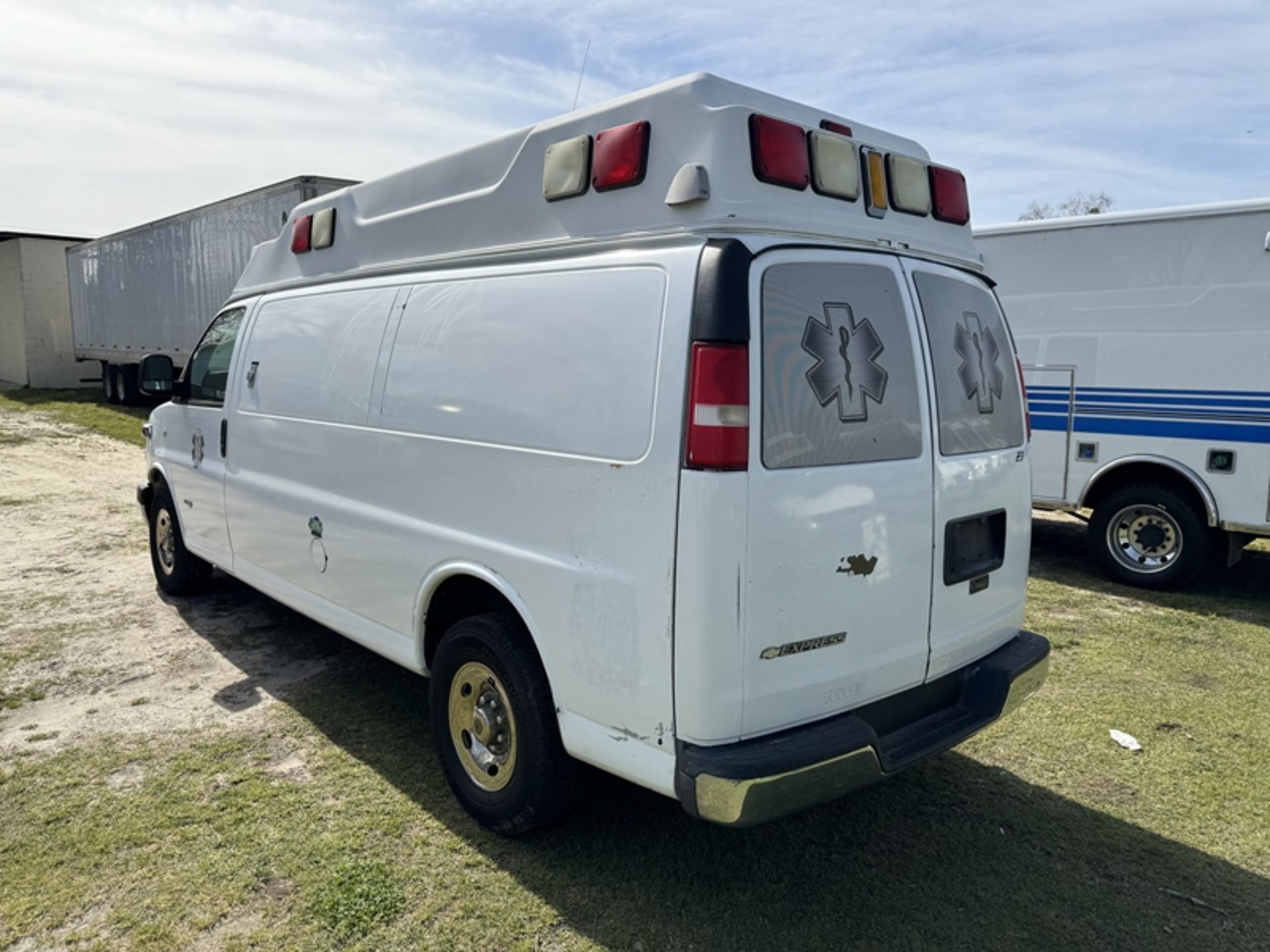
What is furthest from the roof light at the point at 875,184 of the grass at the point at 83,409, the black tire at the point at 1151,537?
the grass at the point at 83,409

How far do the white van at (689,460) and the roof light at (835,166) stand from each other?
12mm

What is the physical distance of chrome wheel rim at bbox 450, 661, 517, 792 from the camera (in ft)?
10.8

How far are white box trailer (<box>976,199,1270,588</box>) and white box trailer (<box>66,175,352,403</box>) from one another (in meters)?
8.58

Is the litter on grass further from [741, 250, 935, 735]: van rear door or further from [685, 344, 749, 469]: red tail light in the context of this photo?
[685, 344, 749, 469]: red tail light

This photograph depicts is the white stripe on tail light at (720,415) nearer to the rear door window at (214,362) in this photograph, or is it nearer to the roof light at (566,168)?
the roof light at (566,168)

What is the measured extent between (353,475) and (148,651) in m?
2.34

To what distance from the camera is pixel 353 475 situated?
3963 millimetres

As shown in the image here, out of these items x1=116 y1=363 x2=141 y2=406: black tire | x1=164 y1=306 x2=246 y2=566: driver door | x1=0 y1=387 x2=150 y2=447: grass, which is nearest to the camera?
x1=164 y1=306 x2=246 y2=566: driver door

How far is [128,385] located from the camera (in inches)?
819

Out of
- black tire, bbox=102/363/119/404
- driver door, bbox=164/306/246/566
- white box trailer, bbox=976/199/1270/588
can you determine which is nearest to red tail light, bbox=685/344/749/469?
driver door, bbox=164/306/246/566

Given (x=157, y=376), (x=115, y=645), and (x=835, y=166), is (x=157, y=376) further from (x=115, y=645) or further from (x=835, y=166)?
(x=835, y=166)

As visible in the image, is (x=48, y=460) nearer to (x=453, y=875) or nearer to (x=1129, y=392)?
(x=453, y=875)

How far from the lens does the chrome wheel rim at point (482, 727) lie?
10.8 ft

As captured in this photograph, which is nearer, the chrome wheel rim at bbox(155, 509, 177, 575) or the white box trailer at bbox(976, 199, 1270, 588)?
the chrome wheel rim at bbox(155, 509, 177, 575)
